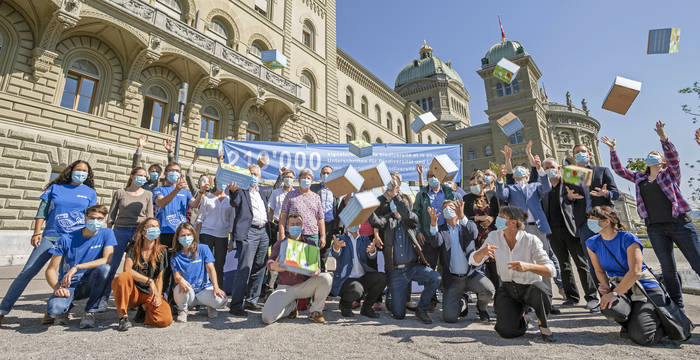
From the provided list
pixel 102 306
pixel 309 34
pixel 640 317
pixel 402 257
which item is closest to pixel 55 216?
pixel 102 306

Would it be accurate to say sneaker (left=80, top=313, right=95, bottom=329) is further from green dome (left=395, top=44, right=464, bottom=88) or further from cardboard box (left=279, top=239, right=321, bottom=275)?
green dome (left=395, top=44, right=464, bottom=88)

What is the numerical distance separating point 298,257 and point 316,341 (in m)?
1.07

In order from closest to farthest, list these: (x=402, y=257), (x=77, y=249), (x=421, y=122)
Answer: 1. (x=77, y=249)
2. (x=402, y=257)
3. (x=421, y=122)

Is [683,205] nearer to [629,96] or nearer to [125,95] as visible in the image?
[629,96]

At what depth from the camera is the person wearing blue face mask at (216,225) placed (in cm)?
484

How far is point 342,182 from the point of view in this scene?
3.94 metres

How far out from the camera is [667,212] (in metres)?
3.69

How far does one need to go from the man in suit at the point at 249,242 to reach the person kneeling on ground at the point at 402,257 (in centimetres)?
170

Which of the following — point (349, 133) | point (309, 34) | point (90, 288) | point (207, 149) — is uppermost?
point (309, 34)

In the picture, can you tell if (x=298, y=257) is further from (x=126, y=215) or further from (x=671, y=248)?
(x=671, y=248)

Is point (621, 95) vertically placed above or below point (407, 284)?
above

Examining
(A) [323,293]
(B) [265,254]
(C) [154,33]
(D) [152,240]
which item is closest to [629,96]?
(A) [323,293]

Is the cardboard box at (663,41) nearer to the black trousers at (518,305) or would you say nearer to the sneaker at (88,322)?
the black trousers at (518,305)

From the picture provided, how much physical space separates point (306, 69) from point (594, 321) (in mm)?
19519
